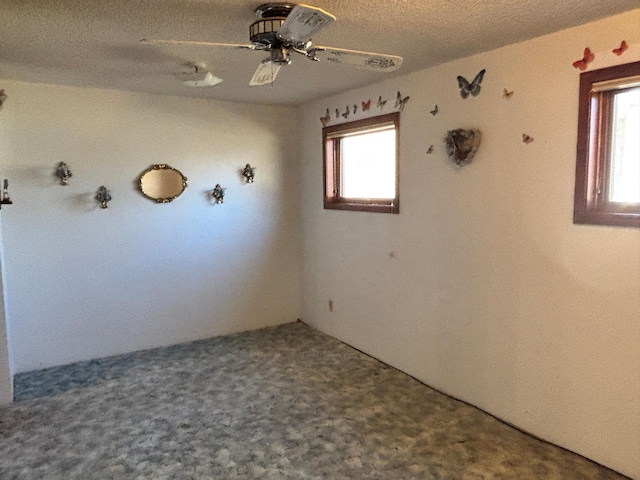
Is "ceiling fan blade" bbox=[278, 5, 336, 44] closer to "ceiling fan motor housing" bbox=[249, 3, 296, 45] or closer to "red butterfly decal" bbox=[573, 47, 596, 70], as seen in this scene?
"ceiling fan motor housing" bbox=[249, 3, 296, 45]

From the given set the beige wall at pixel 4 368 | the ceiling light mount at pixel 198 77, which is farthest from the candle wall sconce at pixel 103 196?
the ceiling light mount at pixel 198 77

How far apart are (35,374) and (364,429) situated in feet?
8.25

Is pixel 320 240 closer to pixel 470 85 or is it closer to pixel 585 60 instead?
pixel 470 85

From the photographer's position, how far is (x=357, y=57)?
6.95 feet

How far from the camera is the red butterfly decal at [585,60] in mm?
2166

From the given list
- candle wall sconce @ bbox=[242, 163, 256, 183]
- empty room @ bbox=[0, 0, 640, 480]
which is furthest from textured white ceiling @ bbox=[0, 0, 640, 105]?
candle wall sconce @ bbox=[242, 163, 256, 183]

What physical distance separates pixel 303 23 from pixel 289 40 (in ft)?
0.82

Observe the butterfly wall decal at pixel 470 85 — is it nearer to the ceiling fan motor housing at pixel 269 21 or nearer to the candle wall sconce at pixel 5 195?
the ceiling fan motor housing at pixel 269 21

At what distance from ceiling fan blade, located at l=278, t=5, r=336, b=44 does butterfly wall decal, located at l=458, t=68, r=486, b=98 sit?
1.26 metres

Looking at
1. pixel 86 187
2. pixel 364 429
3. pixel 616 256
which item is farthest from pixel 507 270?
pixel 86 187

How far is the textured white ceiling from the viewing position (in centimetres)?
196

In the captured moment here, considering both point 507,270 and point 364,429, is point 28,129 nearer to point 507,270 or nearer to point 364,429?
point 364,429

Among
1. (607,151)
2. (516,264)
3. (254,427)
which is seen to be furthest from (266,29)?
(254,427)

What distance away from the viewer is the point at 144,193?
3787 mm
